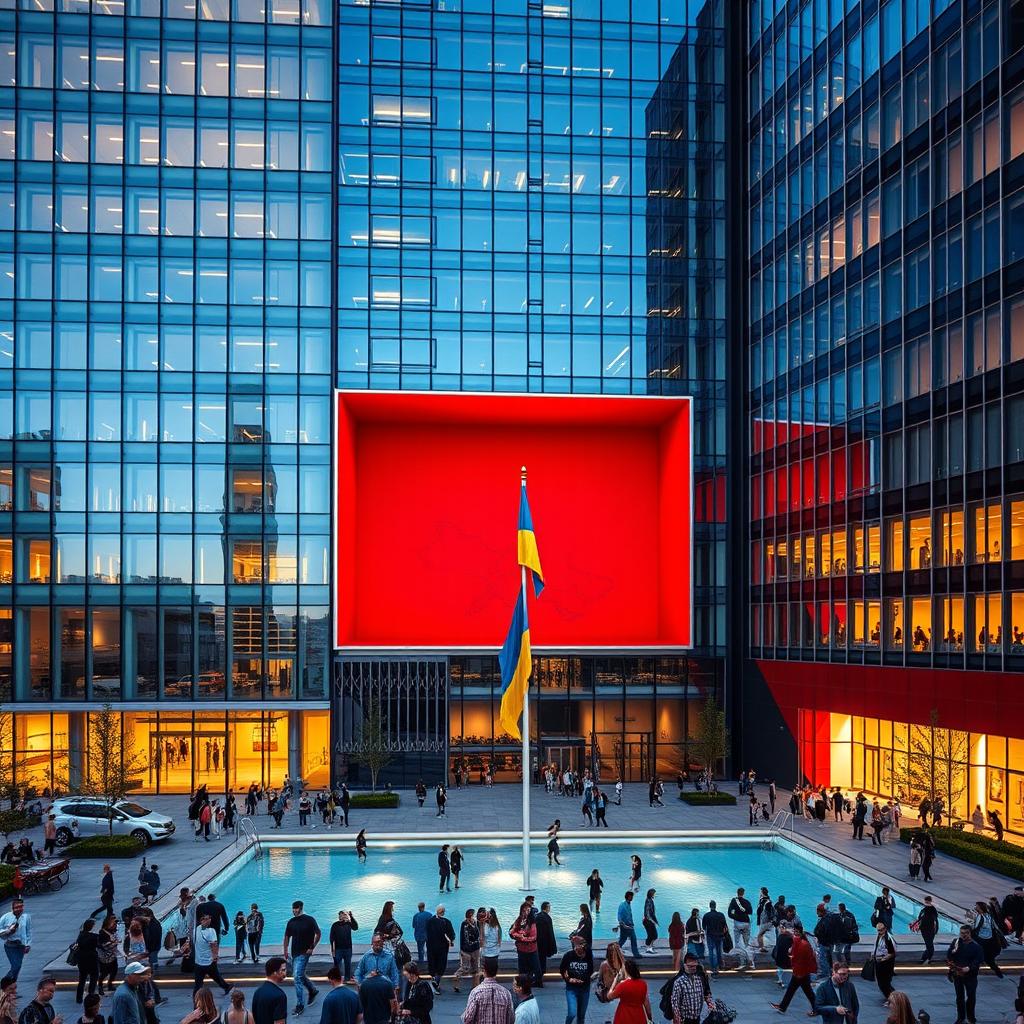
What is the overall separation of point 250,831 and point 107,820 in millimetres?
4824

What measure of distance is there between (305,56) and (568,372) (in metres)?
19.3

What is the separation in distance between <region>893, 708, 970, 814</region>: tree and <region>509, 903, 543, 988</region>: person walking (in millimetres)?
17064

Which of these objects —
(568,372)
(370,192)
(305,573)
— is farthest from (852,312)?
(305,573)

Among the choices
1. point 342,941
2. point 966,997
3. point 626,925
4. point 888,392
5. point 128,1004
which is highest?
point 888,392

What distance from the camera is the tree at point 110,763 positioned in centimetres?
3222

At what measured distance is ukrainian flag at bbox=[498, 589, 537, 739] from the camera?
2580 centimetres

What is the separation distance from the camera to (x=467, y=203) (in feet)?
149

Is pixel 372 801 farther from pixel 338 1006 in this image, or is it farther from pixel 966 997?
pixel 338 1006

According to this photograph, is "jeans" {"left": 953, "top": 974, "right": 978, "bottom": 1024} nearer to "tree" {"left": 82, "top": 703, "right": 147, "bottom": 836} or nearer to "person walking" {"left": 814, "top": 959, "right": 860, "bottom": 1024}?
"person walking" {"left": 814, "top": 959, "right": 860, "bottom": 1024}

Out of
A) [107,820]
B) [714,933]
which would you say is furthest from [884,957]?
[107,820]

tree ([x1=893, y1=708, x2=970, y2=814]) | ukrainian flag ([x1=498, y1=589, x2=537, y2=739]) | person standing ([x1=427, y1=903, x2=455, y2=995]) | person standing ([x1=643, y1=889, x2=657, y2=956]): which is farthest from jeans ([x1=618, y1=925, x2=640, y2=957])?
tree ([x1=893, y1=708, x2=970, y2=814])

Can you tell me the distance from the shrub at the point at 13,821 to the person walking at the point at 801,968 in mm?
25987

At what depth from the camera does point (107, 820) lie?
3234 centimetres

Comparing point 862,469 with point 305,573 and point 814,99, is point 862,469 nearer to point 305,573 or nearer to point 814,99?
point 814,99
